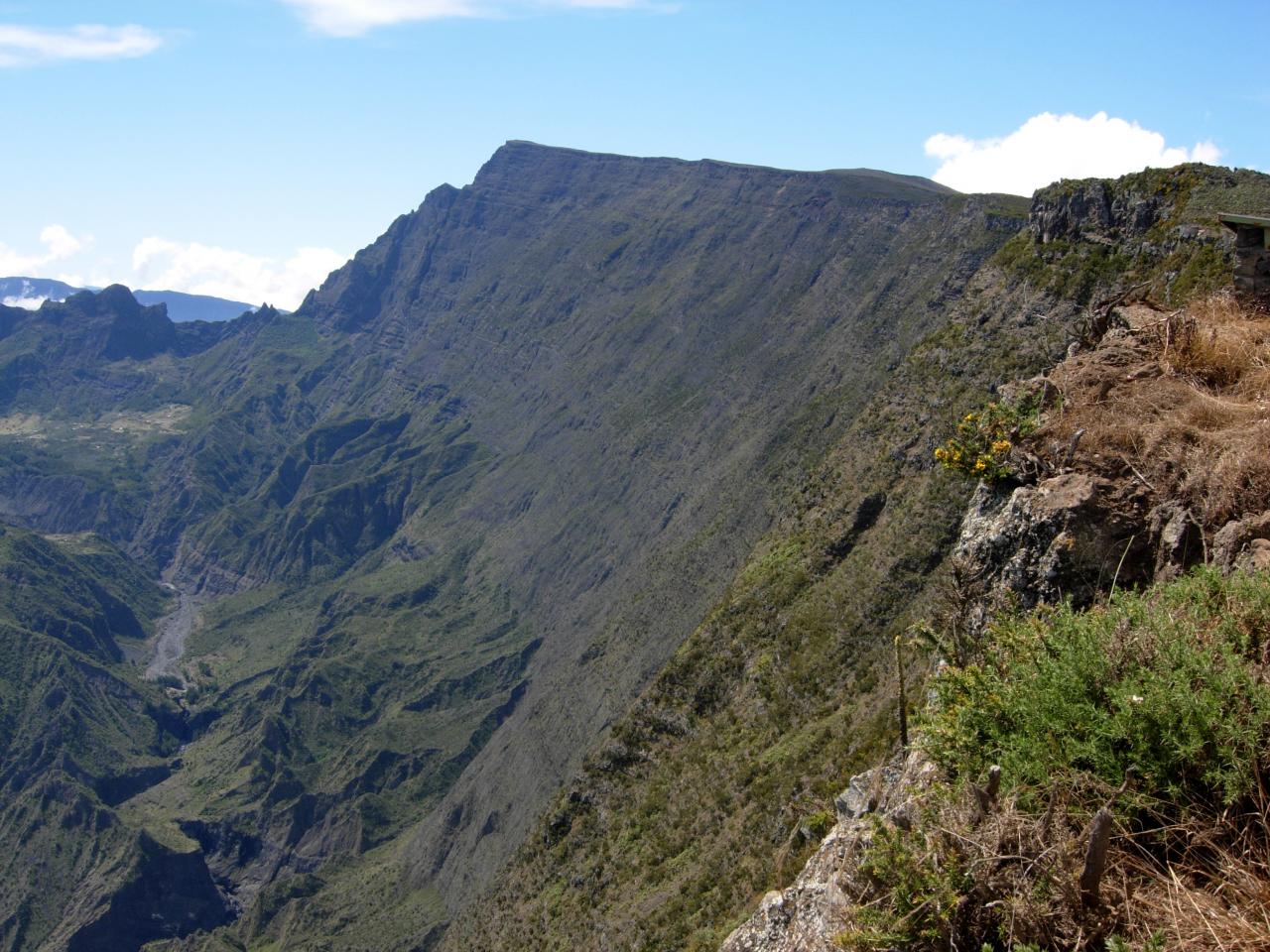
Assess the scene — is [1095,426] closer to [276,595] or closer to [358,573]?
[358,573]

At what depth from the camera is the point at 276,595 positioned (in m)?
179

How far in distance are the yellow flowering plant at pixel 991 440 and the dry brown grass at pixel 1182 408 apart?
0.54 metres

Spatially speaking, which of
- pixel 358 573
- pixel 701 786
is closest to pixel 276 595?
pixel 358 573

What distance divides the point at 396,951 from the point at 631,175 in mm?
141987

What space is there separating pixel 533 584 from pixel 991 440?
112 meters

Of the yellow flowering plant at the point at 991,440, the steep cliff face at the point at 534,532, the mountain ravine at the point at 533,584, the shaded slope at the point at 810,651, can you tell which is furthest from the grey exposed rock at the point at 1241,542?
the steep cliff face at the point at 534,532

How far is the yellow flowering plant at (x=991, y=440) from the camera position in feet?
52.2

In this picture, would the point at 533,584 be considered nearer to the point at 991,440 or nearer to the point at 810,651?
the point at 810,651

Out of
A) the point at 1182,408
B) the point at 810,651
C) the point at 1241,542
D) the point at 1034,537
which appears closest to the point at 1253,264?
the point at 1182,408

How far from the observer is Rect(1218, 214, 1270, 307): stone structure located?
1641 cm

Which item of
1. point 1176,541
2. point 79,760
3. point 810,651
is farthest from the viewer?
point 79,760

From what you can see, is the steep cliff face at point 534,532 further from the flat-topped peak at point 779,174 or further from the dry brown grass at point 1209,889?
the dry brown grass at point 1209,889

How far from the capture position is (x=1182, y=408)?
540 inches

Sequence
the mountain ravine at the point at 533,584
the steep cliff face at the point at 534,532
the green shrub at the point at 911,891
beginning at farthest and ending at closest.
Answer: the steep cliff face at the point at 534,532
the mountain ravine at the point at 533,584
the green shrub at the point at 911,891
